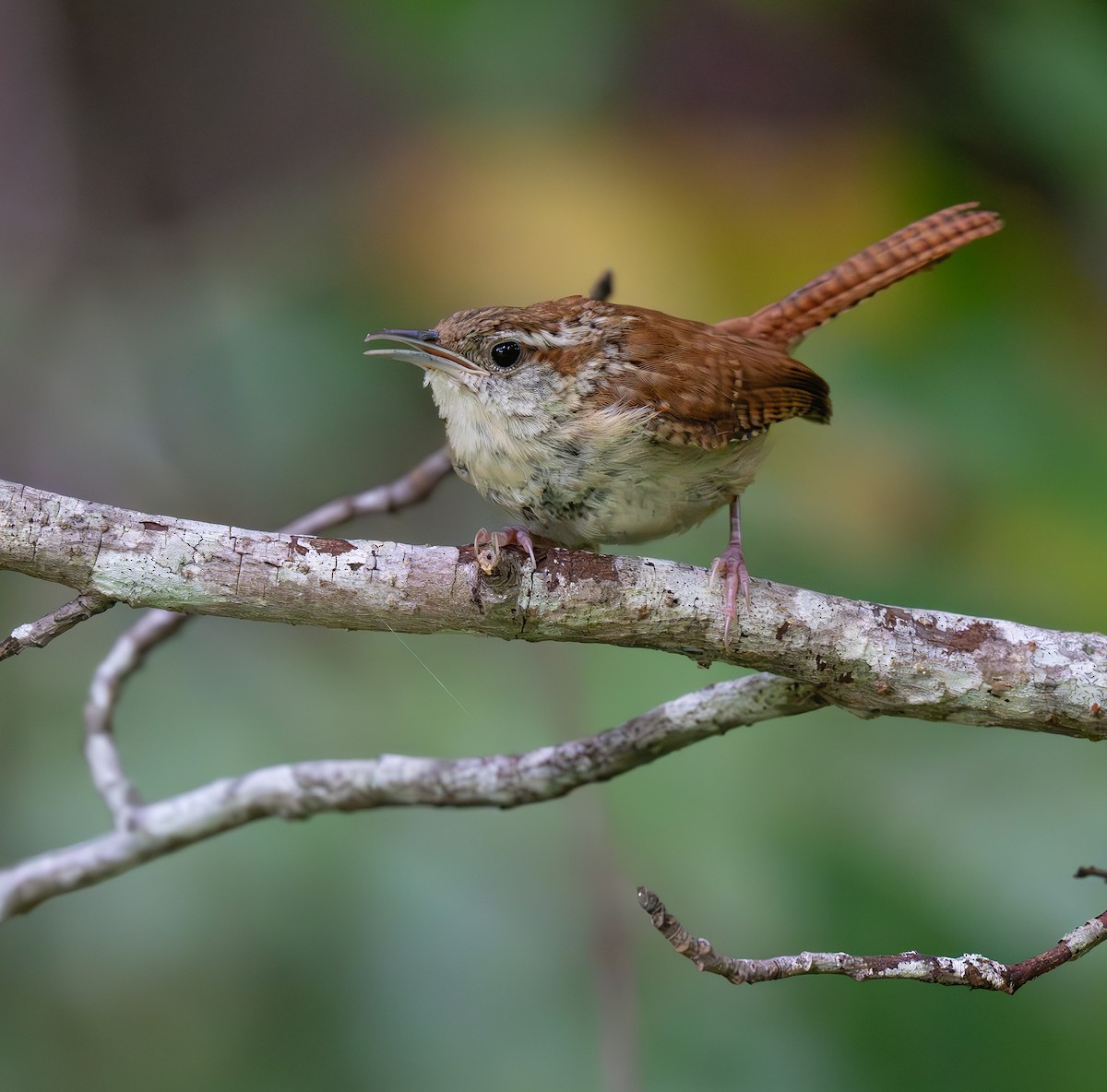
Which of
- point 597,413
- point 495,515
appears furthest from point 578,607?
point 495,515

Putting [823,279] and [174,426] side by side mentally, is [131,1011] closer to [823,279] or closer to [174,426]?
[174,426]

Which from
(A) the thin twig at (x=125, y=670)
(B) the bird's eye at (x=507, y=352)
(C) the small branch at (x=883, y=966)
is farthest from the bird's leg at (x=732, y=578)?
(A) the thin twig at (x=125, y=670)

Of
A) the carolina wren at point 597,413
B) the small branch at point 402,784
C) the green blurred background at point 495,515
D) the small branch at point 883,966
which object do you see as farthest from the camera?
the green blurred background at point 495,515

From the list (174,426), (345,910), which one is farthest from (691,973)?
(174,426)

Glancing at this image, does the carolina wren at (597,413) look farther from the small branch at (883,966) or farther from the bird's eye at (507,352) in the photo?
the small branch at (883,966)

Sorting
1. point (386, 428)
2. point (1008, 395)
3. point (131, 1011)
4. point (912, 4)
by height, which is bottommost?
point (131, 1011)

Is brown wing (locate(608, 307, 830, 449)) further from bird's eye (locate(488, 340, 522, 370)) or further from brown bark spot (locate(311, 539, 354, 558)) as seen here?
brown bark spot (locate(311, 539, 354, 558))
